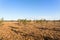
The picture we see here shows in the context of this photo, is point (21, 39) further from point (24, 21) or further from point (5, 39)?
point (24, 21)

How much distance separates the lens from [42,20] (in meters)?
26.5

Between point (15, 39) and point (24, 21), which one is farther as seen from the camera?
point (24, 21)

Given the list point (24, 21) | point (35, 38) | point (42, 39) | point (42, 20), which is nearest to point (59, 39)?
point (42, 39)

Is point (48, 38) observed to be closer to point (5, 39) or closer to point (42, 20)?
point (5, 39)

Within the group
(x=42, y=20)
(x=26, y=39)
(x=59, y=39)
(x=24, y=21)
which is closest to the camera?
(x=59, y=39)

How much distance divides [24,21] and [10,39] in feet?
48.4

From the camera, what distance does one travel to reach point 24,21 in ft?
78.5

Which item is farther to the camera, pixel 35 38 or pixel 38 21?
pixel 38 21

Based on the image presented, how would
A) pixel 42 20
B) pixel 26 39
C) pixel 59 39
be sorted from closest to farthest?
pixel 59 39
pixel 26 39
pixel 42 20

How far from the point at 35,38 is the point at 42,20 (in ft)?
58.0

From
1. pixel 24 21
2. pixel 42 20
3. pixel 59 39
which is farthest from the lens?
pixel 42 20

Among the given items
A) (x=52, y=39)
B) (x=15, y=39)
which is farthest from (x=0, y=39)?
(x=52, y=39)

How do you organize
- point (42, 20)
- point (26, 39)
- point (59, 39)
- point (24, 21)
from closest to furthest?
point (59, 39)
point (26, 39)
point (24, 21)
point (42, 20)

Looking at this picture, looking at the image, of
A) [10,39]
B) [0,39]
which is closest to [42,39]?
[10,39]
